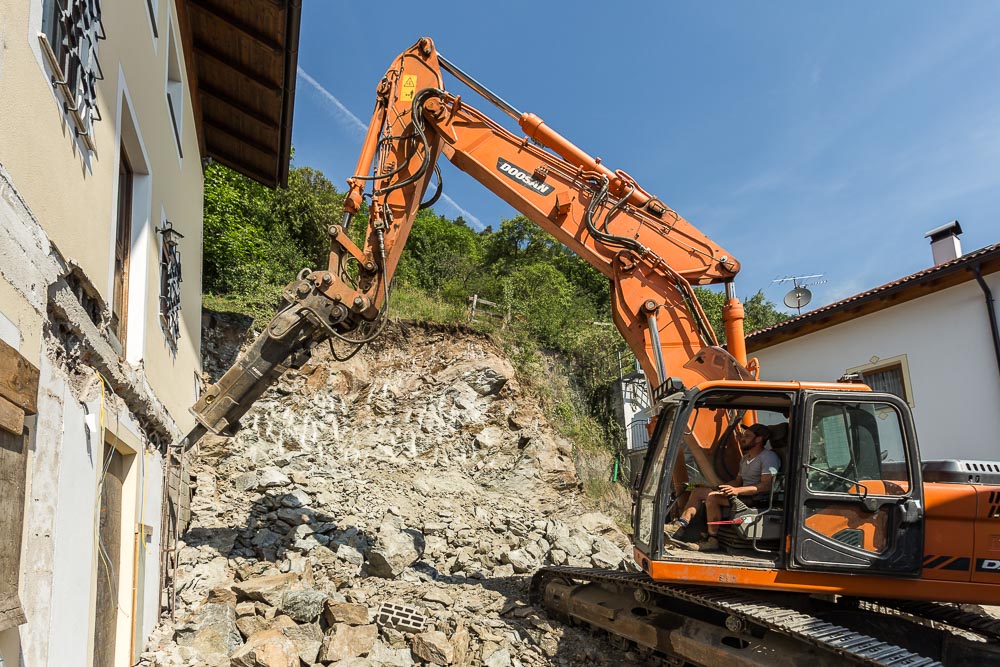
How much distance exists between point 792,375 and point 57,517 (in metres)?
14.0

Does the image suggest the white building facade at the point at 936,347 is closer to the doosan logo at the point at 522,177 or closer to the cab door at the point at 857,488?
the cab door at the point at 857,488

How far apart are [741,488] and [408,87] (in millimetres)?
5216

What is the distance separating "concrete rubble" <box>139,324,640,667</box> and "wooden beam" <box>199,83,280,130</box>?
4168 millimetres

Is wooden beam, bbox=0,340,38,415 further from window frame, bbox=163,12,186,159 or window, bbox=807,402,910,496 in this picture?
window frame, bbox=163,12,186,159

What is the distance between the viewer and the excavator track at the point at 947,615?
4.93 meters

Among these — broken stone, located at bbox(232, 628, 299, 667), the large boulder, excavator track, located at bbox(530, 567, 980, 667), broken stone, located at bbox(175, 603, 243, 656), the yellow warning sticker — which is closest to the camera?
excavator track, located at bbox(530, 567, 980, 667)

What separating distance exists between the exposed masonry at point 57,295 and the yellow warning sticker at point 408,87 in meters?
3.95

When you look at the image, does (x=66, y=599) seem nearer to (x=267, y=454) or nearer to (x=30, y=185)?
(x=30, y=185)

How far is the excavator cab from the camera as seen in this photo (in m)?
5.04

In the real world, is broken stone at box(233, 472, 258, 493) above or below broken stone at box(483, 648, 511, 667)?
above

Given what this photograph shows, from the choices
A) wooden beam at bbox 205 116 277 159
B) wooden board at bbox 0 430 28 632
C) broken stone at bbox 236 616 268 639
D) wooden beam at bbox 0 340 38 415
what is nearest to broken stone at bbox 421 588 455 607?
broken stone at bbox 236 616 268 639

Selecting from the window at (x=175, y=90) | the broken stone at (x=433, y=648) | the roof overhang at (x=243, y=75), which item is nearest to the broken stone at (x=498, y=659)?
the broken stone at (x=433, y=648)

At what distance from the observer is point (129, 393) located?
5.20 metres

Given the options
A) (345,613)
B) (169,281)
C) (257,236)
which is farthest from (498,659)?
(257,236)
